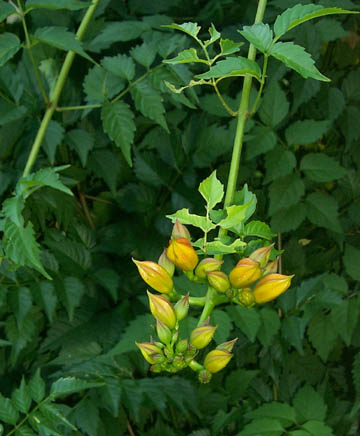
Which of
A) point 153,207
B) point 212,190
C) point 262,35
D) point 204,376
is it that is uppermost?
point 262,35

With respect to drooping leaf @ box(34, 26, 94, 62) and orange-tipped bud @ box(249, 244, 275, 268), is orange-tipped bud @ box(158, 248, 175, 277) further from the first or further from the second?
drooping leaf @ box(34, 26, 94, 62)

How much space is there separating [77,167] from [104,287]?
0.88 ft

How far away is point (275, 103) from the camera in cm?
123

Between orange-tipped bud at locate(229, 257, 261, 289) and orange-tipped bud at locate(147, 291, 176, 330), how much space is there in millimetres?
56

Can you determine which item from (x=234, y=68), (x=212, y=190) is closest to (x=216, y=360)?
(x=212, y=190)

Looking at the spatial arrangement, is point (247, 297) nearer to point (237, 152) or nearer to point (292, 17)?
point (237, 152)

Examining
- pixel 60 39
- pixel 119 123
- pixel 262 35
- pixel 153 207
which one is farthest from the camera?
pixel 153 207

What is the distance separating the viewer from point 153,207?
1.31 m

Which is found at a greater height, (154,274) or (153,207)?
(154,274)

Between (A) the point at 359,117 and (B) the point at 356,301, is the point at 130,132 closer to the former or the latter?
(A) the point at 359,117

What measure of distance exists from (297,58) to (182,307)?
0.25 m

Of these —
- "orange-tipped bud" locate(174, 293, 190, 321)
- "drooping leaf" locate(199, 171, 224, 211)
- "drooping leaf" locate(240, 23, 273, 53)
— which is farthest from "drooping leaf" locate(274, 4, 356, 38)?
"orange-tipped bud" locate(174, 293, 190, 321)

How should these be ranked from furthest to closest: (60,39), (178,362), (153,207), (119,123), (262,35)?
(153,207), (119,123), (60,39), (262,35), (178,362)

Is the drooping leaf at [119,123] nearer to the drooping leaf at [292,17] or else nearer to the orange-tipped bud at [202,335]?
the drooping leaf at [292,17]
